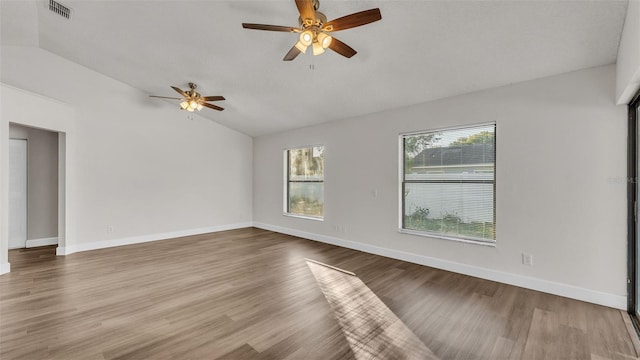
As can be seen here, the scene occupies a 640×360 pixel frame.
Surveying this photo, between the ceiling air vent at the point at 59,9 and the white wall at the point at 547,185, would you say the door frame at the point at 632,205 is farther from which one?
the ceiling air vent at the point at 59,9

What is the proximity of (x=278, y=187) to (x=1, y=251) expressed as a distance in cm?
469

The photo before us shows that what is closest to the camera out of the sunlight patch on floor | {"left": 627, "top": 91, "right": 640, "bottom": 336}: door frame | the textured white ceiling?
the sunlight patch on floor

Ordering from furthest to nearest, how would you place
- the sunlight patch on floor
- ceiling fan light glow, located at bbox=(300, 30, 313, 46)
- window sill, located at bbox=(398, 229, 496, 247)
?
window sill, located at bbox=(398, 229, 496, 247) < ceiling fan light glow, located at bbox=(300, 30, 313, 46) < the sunlight patch on floor

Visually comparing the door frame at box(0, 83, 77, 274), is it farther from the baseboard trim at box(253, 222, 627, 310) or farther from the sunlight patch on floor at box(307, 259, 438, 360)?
the baseboard trim at box(253, 222, 627, 310)

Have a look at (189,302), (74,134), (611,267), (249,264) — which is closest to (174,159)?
(74,134)

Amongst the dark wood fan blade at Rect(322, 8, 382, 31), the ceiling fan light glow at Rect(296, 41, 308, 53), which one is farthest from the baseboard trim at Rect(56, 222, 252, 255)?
the dark wood fan blade at Rect(322, 8, 382, 31)

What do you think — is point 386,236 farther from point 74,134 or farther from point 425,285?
point 74,134

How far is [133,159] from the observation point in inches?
219

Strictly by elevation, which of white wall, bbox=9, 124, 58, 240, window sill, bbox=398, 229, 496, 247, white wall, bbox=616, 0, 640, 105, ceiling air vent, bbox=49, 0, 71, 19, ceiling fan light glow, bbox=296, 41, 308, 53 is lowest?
window sill, bbox=398, 229, 496, 247

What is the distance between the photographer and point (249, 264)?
4.18 m

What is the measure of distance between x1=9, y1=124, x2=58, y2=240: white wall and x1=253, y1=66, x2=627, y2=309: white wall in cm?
650

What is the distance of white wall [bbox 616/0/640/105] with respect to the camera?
1886mm

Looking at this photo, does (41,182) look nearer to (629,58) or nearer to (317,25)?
(317,25)

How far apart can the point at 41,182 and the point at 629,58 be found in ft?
28.3
